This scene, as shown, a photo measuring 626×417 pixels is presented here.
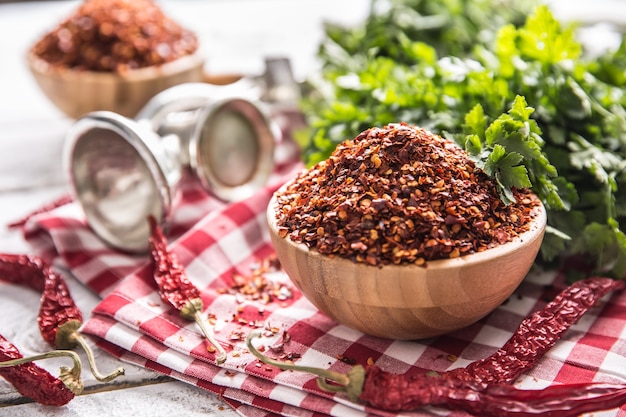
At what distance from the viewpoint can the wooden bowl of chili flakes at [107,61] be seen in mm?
2361

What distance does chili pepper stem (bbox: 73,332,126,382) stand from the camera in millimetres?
1365

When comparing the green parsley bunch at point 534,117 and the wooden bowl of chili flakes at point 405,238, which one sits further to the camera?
the green parsley bunch at point 534,117

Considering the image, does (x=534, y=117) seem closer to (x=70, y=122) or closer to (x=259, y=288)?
(x=259, y=288)

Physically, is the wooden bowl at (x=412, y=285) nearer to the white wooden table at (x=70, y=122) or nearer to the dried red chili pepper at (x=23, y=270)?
the white wooden table at (x=70, y=122)

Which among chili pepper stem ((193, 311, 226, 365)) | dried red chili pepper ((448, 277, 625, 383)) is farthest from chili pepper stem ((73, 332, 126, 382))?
dried red chili pepper ((448, 277, 625, 383))

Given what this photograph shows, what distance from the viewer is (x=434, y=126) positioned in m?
1.73

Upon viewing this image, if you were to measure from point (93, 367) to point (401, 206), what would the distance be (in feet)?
2.15

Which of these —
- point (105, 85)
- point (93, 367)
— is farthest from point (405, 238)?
point (105, 85)

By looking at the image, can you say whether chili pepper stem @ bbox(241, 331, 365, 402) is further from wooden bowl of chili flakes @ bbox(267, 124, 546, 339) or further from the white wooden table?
the white wooden table

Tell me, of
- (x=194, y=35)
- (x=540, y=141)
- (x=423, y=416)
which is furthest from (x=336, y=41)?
(x=423, y=416)

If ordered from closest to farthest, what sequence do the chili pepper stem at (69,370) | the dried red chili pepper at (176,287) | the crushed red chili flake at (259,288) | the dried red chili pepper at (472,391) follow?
1. the dried red chili pepper at (472,391)
2. the chili pepper stem at (69,370)
3. the dried red chili pepper at (176,287)
4. the crushed red chili flake at (259,288)

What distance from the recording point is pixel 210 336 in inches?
57.9

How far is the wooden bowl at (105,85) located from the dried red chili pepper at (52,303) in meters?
0.76

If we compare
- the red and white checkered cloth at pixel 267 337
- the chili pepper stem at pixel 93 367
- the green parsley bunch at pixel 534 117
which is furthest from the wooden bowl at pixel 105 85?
the chili pepper stem at pixel 93 367
